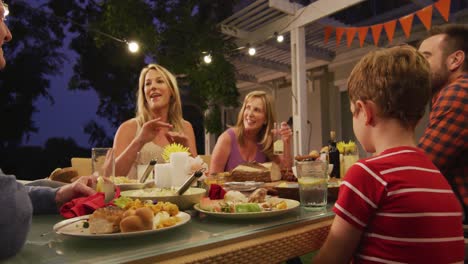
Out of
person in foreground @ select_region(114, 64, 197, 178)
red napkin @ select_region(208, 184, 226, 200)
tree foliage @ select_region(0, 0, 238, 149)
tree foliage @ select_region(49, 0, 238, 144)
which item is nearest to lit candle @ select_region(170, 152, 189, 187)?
red napkin @ select_region(208, 184, 226, 200)

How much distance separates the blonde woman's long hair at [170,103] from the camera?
9.64ft

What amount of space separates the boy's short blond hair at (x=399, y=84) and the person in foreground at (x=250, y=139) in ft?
6.50

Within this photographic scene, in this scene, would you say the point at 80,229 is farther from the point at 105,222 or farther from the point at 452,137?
the point at 452,137

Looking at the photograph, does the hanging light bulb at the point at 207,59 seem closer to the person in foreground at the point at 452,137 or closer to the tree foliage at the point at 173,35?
the tree foliage at the point at 173,35

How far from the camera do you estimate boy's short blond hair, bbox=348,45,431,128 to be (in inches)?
39.9

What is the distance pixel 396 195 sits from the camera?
90 cm

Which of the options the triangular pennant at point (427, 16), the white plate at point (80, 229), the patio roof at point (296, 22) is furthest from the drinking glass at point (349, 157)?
the patio roof at point (296, 22)

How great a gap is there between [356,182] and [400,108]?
0.87 feet

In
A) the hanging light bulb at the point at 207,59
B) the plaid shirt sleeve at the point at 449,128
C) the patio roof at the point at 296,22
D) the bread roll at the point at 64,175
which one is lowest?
the bread roll at the point at 64,175

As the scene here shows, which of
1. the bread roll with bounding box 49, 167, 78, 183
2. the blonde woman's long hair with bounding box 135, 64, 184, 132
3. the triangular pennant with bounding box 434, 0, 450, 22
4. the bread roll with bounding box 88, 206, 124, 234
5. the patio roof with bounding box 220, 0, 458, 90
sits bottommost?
the bread roll with bounding box 88, 206, 124, 234

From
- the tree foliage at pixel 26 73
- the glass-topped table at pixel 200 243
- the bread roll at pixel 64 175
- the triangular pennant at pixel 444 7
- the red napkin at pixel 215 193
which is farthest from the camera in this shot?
the tree foliage at pixel 26 73

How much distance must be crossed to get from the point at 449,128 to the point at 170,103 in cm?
217

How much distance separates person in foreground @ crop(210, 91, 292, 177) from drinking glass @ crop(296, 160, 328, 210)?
68.1 inches

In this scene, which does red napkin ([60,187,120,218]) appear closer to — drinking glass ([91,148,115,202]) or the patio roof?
drinking glass ([91,148,115,202])
